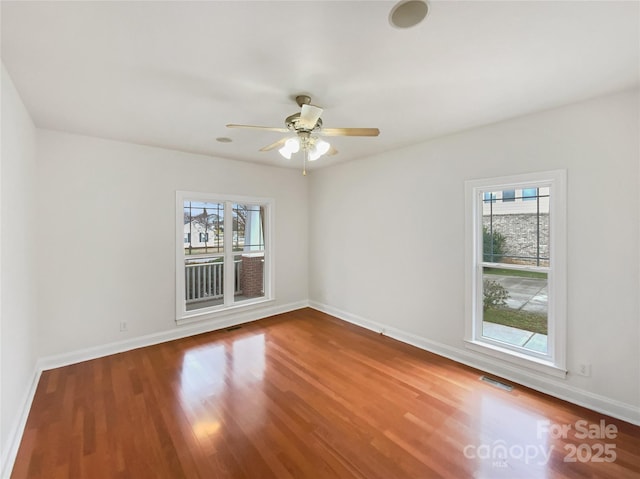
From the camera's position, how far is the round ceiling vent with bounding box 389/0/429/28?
4.54 ft

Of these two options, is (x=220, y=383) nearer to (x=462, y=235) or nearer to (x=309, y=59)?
(x=309, y=59)

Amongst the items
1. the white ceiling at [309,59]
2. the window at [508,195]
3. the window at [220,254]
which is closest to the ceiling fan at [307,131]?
the white ceiling at [309,59]

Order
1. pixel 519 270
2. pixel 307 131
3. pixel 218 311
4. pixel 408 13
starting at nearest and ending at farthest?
pixel 408 13, pixel 307 131, pixel 519 270, pixel 218 311

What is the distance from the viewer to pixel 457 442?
2037mm

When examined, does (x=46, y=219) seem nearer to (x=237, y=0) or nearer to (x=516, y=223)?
(x=237, y=0)

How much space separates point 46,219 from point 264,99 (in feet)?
9.29

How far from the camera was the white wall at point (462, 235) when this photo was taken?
2.28 m

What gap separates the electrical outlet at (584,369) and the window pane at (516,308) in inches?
10.9

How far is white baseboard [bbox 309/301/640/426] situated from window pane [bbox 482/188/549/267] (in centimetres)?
109

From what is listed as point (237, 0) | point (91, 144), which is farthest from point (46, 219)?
point (237, 0)

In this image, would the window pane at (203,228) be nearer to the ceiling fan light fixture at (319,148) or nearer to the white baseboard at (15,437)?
the white baseboard at (15,437)

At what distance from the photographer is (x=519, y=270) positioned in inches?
115

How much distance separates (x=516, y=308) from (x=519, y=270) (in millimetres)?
422

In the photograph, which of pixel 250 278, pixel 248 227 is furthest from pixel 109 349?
pixel 248 227
